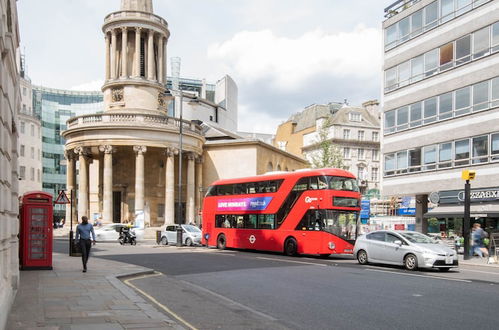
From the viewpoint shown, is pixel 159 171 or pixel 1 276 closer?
pixel 1 276

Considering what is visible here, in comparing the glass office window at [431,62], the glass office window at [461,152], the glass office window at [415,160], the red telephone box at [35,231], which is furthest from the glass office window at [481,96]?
the red telephone box at [35,231]

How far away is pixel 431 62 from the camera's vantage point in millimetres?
31734

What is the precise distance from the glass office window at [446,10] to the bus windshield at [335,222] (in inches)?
540

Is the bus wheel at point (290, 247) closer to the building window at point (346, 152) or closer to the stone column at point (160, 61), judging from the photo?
the stone column at point (160, 61)

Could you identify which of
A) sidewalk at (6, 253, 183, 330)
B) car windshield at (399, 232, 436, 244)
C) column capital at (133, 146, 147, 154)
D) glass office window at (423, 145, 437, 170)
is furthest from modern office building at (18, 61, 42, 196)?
car windshield at (399, 232, 436, 244)

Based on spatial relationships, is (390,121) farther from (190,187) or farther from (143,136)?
(190,187)

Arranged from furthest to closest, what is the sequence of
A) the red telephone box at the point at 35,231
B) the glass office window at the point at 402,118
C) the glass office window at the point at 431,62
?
1. the glass office window at the point at 402,118
2. the glass office window at the point at 431,62
3. the red telephone box at the point at 35,231

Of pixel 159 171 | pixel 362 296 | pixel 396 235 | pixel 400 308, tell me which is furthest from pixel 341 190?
pixel 159 171

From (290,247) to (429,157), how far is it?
11.4 m

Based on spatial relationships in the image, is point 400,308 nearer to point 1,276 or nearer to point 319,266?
point 1,276

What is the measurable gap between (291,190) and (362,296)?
13644mm

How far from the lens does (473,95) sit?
1130 inches

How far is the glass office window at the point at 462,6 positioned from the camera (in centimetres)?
2920

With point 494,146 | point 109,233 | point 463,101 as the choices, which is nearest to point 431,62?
point 463,101
